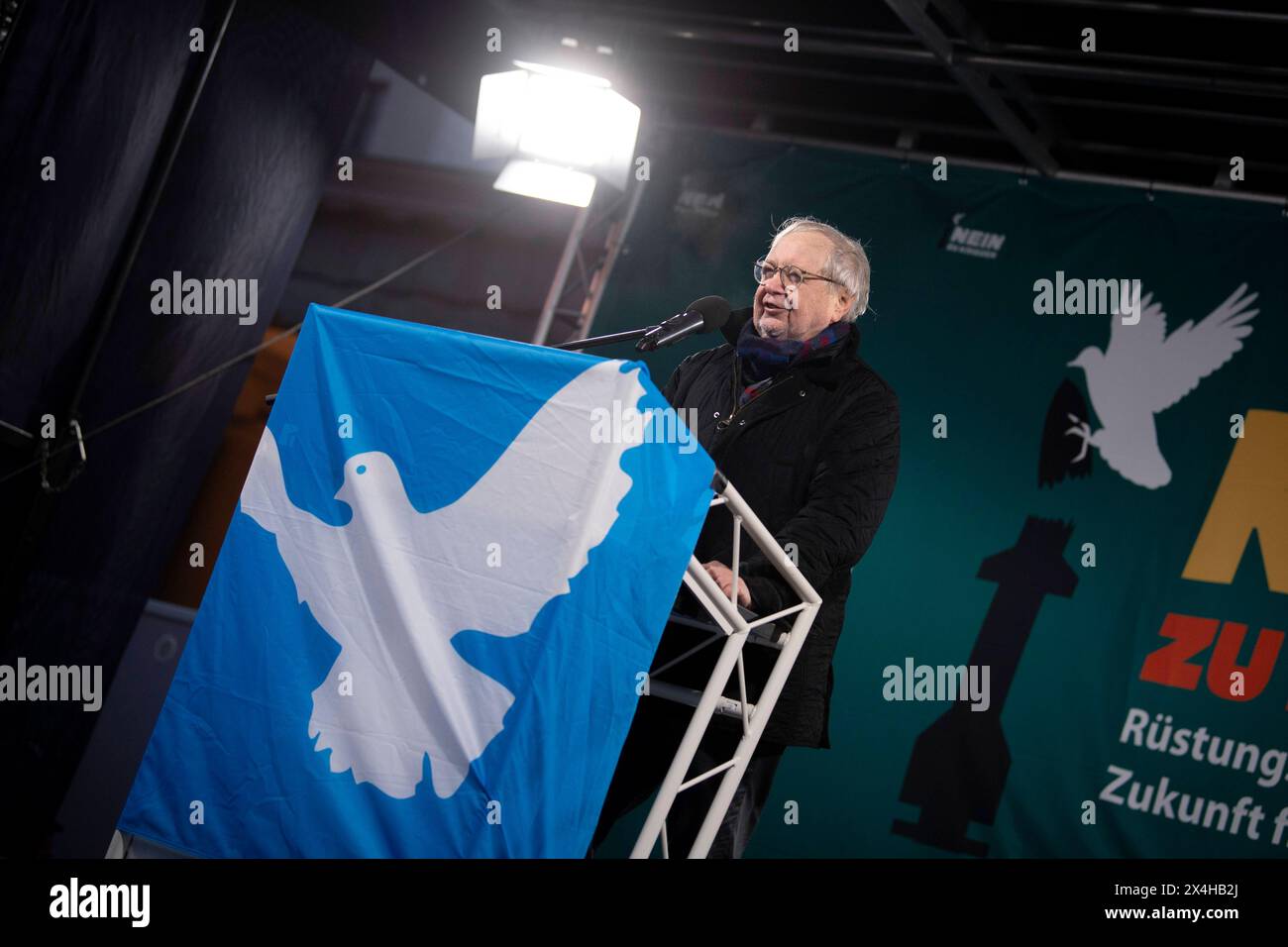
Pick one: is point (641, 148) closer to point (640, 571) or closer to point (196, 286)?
point (196, 286)

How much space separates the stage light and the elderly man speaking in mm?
2155

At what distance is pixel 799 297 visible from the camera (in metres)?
2.48

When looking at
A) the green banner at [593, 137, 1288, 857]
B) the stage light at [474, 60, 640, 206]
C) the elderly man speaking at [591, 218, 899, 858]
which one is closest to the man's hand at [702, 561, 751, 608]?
the elderly man speaking at [591, 218, 899, 858]

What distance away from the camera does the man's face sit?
97.4 inches

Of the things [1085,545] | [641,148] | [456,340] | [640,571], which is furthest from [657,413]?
[641,148]

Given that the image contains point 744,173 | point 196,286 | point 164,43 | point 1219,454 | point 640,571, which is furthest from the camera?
point 744,173

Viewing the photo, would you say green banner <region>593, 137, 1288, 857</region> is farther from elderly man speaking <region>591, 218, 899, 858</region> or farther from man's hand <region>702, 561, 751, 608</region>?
man's hand <region>702, 561, 751, 608</region>

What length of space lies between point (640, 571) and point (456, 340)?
1.57ft

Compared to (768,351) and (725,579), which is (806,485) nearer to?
(768,351)

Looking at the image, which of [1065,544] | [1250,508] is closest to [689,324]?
[1065,544]

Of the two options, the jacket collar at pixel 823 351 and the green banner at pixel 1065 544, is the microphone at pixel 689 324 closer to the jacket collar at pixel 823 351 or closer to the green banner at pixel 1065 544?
the jacket collar at pixel 823 351

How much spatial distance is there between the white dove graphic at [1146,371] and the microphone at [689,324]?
2.66 meters

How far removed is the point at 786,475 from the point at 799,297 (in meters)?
0.36

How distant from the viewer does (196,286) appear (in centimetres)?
411
